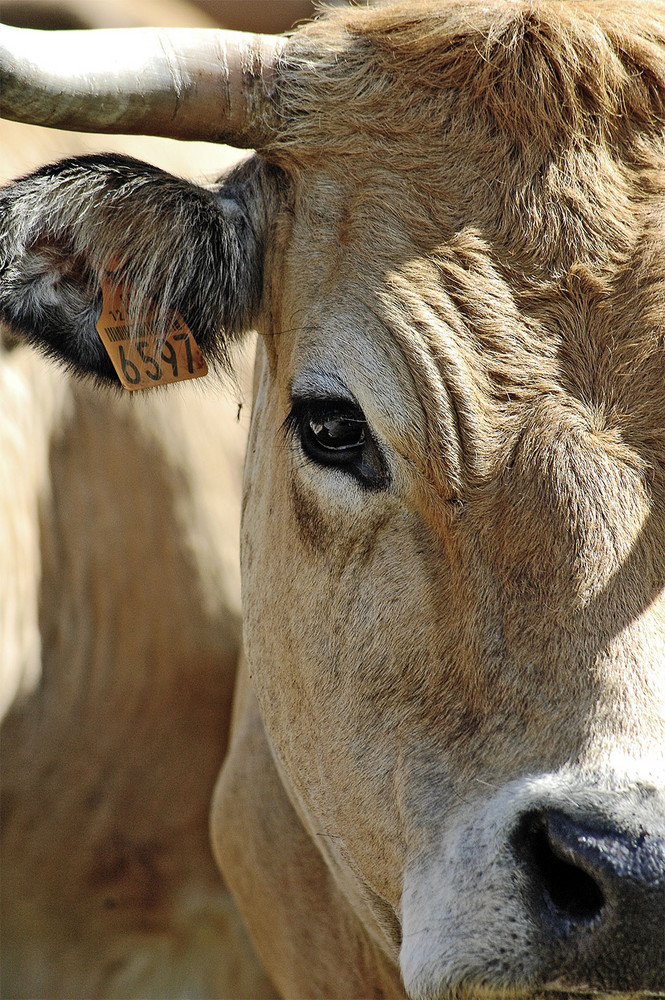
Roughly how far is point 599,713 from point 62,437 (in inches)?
99.6

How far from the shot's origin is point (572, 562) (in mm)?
1791

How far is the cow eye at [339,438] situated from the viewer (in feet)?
6.93

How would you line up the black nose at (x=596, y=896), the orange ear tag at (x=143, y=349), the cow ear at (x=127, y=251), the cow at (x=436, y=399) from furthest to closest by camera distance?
1. the orange ear tag at (x=143, y=349)
2. the cow ear at (x=127, y=251)
3. the cow at (x=436, y=399)
4. the black nose at (x=596, y=896)

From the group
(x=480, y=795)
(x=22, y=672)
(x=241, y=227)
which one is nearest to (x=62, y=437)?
(x=22, y=672)

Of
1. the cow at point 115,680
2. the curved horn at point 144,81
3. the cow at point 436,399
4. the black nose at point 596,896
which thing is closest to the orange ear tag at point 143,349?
the cow at point 436,399

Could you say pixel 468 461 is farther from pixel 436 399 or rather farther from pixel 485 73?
pixel 485 73

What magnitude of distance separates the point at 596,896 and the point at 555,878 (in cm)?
7

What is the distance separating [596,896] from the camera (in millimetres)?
1628

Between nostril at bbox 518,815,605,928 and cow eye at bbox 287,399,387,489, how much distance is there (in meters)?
0.73

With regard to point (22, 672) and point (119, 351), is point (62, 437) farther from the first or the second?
point (119, 351)

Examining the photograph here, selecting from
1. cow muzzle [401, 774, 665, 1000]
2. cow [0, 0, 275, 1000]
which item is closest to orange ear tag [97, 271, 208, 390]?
cow [0, 0, 275, 1000]

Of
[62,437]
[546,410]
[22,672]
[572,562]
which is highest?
[546,410]

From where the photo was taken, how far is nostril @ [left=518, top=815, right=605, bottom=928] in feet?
5.40

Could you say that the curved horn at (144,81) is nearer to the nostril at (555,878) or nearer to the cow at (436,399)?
the cow at (436,399)
